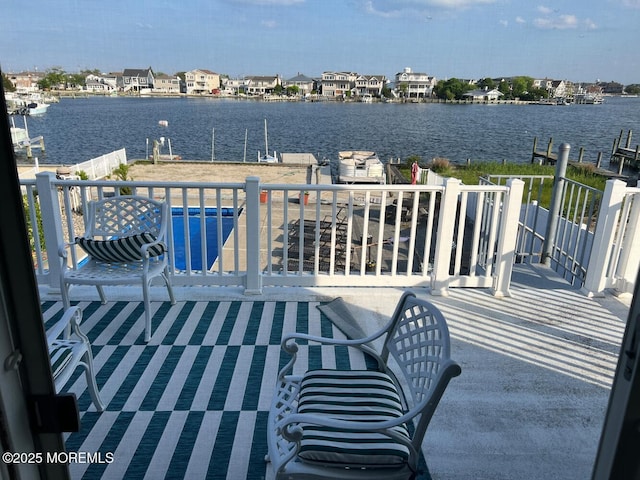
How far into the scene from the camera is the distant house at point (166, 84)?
75775 millimetres

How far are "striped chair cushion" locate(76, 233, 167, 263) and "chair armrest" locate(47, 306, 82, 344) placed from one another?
0.89m

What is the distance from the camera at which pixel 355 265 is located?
1141 cm

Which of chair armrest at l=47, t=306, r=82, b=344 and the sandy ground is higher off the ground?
chair armrest at l=47, t=306, r=82, b=344

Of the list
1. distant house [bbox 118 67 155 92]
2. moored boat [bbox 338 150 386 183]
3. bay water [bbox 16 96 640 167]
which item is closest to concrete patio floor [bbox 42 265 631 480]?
bay water [bbox 16 96 640 167]

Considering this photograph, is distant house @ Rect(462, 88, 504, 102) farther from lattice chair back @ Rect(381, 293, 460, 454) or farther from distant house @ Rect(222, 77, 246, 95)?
lattice chair back @ Rect(381, 293, 460, 454)

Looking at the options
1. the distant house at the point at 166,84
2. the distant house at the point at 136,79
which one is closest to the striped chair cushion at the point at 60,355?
the distant house at the point at 136,79

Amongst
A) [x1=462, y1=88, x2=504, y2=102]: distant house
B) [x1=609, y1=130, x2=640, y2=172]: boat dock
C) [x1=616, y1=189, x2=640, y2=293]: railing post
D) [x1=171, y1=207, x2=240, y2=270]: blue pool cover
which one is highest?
[x1=462, y1=88, x2=504, y2=102]: distant house

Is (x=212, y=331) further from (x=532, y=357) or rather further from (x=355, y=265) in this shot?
(x=355, y=265)

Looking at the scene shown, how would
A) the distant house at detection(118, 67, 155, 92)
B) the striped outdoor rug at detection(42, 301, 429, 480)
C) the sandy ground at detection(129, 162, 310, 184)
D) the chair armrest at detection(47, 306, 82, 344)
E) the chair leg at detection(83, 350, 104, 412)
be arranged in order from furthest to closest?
the distant house at detection(118, 67, 155, 92) → the sandy ground at detection(129, 162, 310, 184) → the chair leg at detection(83, 350, 104, 412) → the striped outdoor rug at detection(42, 301, 429, 480) → the chair armrest at detection(47, 306, 82, 344)

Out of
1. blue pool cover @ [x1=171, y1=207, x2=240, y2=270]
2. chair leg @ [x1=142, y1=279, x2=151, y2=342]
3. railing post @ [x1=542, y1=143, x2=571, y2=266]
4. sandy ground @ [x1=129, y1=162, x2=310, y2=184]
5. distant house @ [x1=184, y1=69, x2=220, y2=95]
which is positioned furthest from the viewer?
distant house @ [x1=184, y1=69, x2=220, y2=95]

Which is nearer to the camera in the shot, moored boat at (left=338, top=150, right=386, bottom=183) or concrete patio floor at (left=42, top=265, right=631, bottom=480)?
concrete patio floor at (left=42, top=265, right=631, bottom=480)

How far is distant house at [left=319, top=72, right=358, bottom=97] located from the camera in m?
71.2

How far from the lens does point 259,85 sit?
3081 inches

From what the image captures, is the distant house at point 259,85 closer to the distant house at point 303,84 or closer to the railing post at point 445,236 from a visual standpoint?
the distant house at point 303,84
